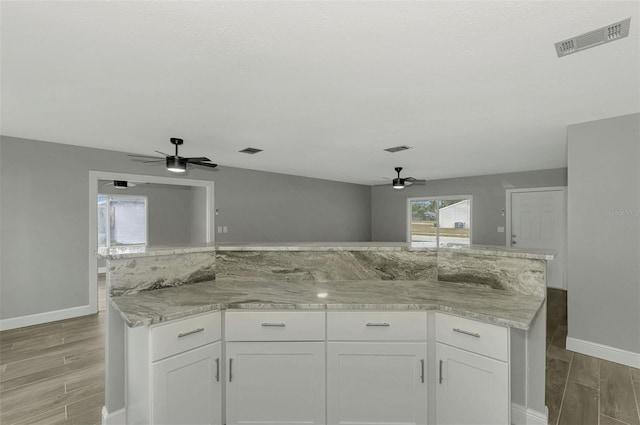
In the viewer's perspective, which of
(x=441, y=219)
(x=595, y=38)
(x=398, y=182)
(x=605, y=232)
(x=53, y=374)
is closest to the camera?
(x=595, y=38)

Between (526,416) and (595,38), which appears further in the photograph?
(526,416)

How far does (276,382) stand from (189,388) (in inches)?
19.0

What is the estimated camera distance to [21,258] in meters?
3.97

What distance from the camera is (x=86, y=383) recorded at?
8.55 feet

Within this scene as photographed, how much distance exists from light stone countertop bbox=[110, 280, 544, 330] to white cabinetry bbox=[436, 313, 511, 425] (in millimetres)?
84

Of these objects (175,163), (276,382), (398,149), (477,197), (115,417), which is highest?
(398,149)

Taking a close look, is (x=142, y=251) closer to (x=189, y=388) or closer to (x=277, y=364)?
(x=189, y=388)

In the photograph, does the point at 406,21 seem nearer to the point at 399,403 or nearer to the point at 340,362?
the point at 340,362

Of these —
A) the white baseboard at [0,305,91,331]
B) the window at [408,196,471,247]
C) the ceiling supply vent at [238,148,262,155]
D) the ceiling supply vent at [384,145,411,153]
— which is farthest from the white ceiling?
the window at [408,196,471,247]

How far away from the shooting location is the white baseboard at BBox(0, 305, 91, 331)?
3863 millimetres

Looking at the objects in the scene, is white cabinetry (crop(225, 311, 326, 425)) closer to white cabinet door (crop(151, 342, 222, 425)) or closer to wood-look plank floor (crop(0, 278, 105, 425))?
white cabinet door (crop(151, 342, 222, 425))

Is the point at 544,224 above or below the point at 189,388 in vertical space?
above

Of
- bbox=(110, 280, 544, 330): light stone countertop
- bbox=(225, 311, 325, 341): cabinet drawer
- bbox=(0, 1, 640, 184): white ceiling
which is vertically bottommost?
bbox=(225, 311, 325, 341): cabinet drawer

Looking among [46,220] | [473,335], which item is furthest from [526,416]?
[46,220]
